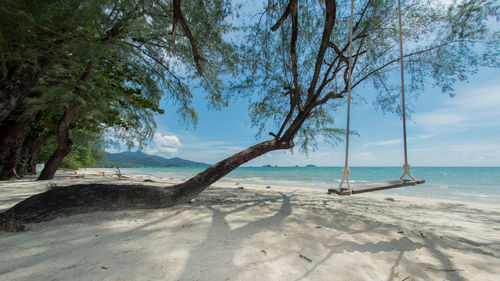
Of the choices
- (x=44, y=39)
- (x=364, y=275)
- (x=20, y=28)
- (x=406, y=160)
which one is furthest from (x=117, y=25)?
(x=406, y=160)

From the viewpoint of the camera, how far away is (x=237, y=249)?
1814 mm

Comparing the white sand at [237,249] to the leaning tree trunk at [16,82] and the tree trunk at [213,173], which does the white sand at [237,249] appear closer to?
the tree trunk at [213,173]

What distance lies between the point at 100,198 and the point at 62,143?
5862 mm

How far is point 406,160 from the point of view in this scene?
316 centimetres

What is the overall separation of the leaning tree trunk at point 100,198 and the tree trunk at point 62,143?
14.8 feet

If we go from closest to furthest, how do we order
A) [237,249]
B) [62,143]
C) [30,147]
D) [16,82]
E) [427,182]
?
[237,249] → [16,82] → [62,143] → [30,147] → [427,182]

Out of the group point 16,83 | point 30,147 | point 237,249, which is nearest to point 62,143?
point 30,147

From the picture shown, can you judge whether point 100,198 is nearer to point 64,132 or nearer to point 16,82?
point 16,82

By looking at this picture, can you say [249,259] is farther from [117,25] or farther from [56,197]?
[117,25]

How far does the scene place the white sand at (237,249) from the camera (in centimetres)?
144

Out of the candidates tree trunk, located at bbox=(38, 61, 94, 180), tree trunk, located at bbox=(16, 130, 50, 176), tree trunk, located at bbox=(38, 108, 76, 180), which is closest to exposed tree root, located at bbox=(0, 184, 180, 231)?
tree trunk, located at bbox=(38, 61, 94, 180)

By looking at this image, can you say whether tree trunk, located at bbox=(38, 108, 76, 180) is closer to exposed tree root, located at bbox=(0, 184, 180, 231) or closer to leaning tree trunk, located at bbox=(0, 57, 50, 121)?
leaning tree trunk, located at bbox=(0, 57, 50, 121)

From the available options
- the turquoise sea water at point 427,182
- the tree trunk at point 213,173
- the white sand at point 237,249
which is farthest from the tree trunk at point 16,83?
the turquoise sea water at point 427,182

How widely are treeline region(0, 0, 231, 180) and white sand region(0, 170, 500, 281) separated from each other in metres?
2.26
